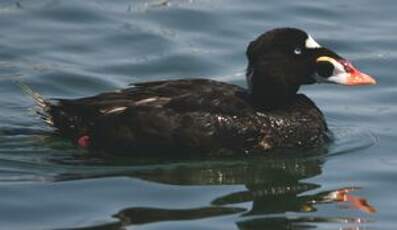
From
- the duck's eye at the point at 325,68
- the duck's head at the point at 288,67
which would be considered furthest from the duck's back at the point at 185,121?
the duck's eye at the point at 325,68

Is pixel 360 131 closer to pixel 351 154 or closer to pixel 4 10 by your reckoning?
pixel 351 154

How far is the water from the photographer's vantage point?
31.3ft

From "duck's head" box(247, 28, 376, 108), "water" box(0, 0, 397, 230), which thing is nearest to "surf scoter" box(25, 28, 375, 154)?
"duck's head" box(247, 28, 376, 108)

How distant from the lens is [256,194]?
33.2 ft

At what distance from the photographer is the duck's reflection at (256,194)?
936 centimetres

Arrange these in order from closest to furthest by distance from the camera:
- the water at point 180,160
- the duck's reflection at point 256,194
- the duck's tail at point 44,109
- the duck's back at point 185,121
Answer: the duck's reflection at point 256,194
the water at point 180,160
the duck's back at point 185,121
the duck's tail at point 44,109

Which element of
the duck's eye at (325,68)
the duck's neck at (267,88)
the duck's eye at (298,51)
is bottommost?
the duck's neck at (267,88)

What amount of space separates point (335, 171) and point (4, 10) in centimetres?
618

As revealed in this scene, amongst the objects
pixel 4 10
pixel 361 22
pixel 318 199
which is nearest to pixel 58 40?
pixel 4 10

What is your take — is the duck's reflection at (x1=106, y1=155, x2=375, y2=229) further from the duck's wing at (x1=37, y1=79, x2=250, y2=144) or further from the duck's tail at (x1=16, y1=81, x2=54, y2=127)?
the duck's tail at (x1=16, y1=81, x2=54, y2=127)

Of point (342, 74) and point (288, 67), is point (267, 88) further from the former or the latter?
point (342, 74)

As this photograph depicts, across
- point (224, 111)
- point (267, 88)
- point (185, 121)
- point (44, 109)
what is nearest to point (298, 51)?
point (267, 88)

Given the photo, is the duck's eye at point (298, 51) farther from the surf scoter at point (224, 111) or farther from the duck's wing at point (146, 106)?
the duck's wing at point (146, 106)

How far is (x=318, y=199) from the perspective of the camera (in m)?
9.89
